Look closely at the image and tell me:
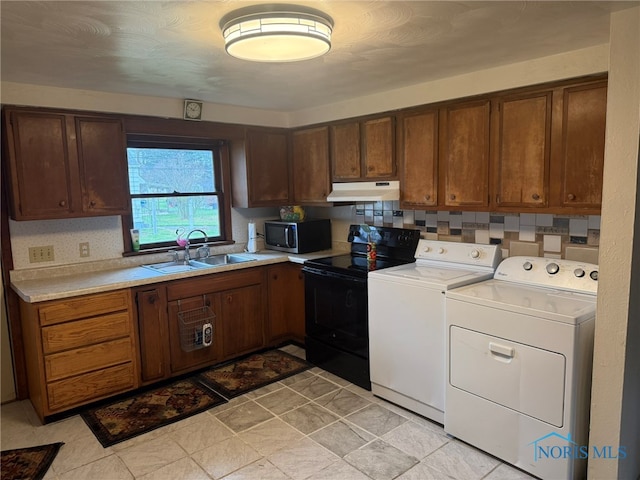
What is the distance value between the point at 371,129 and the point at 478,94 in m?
0.92

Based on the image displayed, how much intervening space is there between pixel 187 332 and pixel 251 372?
0.61 metres

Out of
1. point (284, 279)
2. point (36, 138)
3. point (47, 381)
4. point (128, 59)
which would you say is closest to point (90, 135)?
point (36, 138)

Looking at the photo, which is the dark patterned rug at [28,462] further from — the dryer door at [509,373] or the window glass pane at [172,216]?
the dryer door at [509,373]

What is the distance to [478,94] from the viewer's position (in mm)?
2844

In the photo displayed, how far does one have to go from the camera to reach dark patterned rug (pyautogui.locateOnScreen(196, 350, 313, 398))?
10.9ft

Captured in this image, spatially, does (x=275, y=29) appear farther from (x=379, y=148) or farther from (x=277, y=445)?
(x=277, y=445)

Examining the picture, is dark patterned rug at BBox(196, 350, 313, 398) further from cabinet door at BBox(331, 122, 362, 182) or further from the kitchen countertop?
cabinet door at BBox(331, 122, 362, 182)

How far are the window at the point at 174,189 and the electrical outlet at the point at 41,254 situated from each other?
0.65m

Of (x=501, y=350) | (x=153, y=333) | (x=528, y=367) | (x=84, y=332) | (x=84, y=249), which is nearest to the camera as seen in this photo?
(x=528, y=367)

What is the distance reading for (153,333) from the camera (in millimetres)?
3254

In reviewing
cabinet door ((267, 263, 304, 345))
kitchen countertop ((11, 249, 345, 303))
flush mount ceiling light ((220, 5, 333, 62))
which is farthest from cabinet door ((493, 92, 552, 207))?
cabinet door ((267, 263, 304, 345))

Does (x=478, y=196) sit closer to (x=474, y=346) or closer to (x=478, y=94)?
(x=478, y=94)

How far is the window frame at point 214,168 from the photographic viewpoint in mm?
3617

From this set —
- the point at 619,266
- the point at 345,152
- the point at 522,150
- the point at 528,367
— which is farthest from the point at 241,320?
the point at 619,266
